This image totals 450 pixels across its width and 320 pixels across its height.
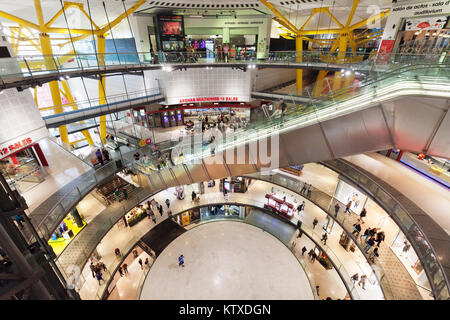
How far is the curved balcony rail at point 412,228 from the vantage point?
6.58m

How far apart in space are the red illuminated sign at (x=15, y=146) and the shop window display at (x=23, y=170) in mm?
1312

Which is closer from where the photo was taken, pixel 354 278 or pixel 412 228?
pixel 412 228

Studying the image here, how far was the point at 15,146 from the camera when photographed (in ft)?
31.9

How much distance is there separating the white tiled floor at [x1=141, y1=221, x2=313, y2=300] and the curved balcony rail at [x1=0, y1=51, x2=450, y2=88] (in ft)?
40.3

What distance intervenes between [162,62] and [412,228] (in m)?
17.6

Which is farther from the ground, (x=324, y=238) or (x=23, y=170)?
(x=23, y=170)

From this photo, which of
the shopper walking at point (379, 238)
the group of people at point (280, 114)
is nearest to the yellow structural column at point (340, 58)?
the group of people at point (280, 114)

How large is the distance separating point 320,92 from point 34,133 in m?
13.1

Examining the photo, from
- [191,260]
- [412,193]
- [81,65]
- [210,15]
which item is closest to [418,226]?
[412,193]

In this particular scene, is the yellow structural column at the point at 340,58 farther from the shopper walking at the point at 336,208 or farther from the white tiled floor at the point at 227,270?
the white tiled floor at the point at 227,270

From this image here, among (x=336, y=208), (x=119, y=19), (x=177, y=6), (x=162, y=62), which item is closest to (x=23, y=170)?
(x=162, y=62)

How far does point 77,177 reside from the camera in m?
12.0

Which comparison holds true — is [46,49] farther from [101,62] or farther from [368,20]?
[368,20]

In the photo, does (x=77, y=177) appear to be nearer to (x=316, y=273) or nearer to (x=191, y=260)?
(x=191, y=260)
